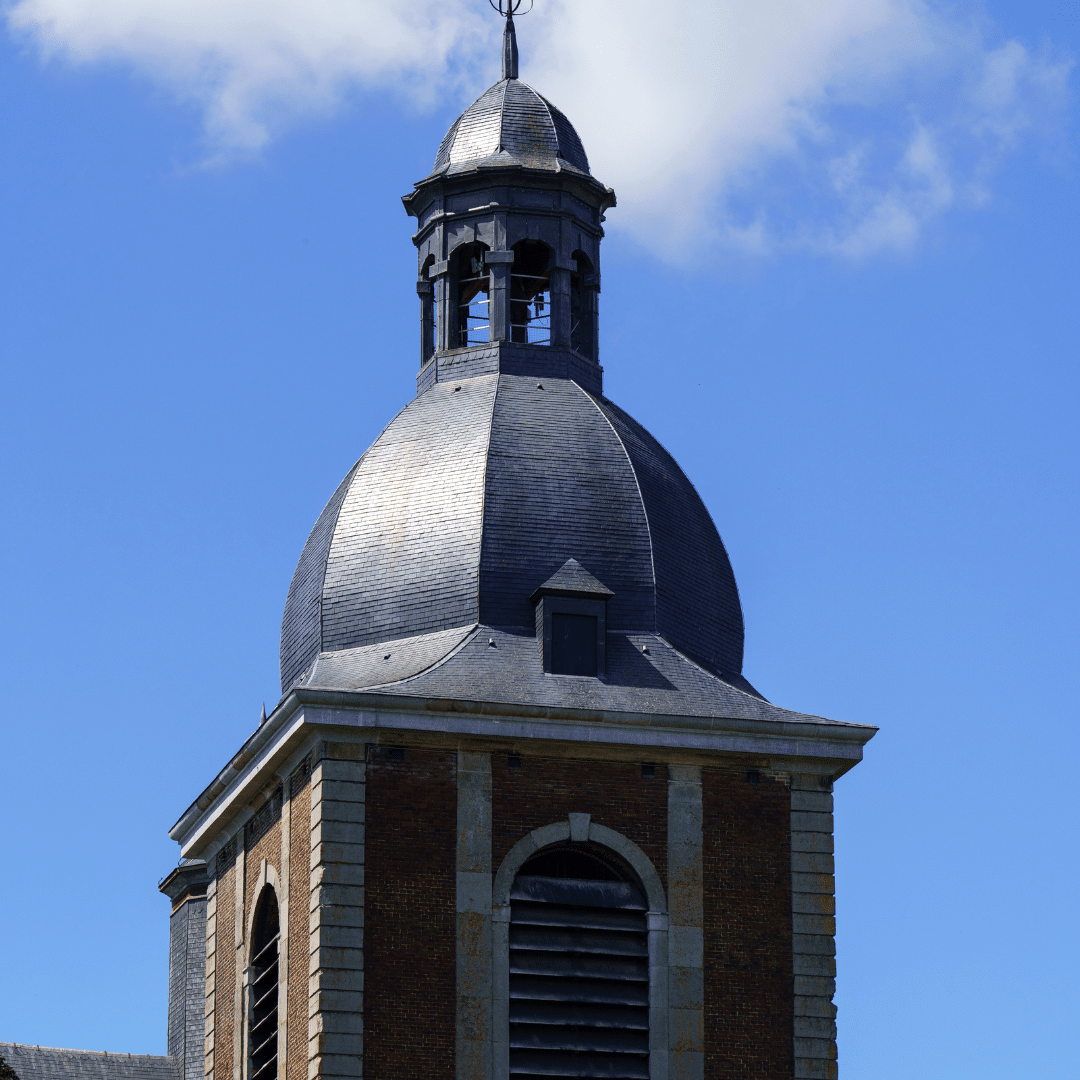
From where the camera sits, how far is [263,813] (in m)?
36.7

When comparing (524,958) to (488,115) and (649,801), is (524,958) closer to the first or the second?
(649,801)

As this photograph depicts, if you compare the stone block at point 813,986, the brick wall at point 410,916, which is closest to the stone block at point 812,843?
the stone block at point 813,986

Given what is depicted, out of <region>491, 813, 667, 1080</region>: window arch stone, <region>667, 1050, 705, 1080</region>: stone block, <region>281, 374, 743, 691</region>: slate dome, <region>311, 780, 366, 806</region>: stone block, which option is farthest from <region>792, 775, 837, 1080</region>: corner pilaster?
<region>311, 780, 366, 806</region>: stone block

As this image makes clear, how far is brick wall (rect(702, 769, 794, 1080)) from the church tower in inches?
1.3

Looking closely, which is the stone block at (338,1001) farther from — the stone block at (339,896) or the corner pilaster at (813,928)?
the corner pilaster at (813,928)

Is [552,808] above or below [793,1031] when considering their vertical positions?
above

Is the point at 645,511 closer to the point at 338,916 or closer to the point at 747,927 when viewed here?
the point at 747,927

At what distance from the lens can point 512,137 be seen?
3978cm

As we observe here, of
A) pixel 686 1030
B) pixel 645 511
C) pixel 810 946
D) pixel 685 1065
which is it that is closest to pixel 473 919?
pixel 686 1030

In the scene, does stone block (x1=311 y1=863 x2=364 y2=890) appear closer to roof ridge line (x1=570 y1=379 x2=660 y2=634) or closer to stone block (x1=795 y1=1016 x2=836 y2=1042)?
roof ridge line (x1=570 y1=379 x2=660 y2=634)

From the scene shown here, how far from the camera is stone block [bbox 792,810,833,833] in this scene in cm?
3541

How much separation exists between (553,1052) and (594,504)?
6487 millimetres

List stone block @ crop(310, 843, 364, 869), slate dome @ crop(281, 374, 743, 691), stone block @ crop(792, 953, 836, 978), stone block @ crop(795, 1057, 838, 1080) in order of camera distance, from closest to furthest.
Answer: stone block @ crop(310, 843, 364, 869) → stone block @ crop(795, 1057, 838, 1080) → stone block @ crop(792, 953, 836, 978) → slate dome @ crop(281, 374, 743, 691)

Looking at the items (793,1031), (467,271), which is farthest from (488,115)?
(793,1031)
